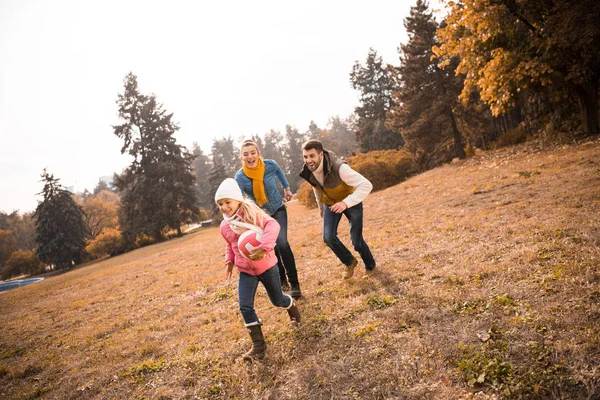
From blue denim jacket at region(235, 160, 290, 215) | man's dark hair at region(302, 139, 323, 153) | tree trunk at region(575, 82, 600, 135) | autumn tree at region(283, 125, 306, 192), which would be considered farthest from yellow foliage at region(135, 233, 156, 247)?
autumn tree at region(283, 125, 306, 192)

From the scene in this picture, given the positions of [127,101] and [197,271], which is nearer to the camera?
[197,271]

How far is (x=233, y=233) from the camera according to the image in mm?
3682

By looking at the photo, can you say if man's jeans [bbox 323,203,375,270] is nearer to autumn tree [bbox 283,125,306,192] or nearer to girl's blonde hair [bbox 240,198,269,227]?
girl's blonde hair [bbox 240,198,269,227]

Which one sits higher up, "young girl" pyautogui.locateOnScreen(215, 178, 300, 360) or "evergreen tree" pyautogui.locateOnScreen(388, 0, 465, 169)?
"evergreen tree" pyautogui.locateOnScreen(388, 0, 465, 169)

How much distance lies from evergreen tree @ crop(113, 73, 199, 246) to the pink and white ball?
29.8 meters

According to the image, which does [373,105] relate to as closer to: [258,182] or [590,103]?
[590,103]

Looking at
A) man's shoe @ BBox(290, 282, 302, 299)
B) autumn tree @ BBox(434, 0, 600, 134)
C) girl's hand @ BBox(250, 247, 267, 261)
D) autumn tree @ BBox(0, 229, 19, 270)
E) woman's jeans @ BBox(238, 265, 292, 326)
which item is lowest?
man's shoe @ BBox(290, 282, 302, 299)

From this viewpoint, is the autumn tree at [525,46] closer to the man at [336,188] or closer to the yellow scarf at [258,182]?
the man at [336,188]

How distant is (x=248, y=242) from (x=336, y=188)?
72.6 inches

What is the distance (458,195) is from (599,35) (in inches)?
282

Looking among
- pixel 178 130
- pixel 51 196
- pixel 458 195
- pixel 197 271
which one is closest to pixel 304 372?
pixel 197 271

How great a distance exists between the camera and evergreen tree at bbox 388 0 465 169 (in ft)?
73.0

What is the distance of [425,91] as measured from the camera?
22.8 metres

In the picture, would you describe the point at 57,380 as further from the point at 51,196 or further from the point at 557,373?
the point at 51,196
